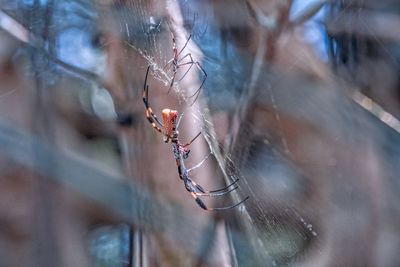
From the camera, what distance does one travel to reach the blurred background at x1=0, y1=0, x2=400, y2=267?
0.88 m

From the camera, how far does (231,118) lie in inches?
33.0

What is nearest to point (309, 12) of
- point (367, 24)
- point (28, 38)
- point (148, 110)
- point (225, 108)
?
point (367, 24)

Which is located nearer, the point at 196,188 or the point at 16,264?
the point at 196,188

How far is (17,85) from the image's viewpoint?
3.07 ft

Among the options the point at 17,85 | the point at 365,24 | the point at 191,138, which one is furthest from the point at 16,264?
the point at 365,24

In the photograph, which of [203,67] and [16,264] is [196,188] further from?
[16,264]

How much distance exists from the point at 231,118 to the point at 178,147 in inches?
6.3

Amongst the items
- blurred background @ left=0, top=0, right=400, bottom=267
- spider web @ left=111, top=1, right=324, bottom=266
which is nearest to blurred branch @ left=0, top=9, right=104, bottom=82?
blurred background @ left=0, top=0, right=400, bottom=267

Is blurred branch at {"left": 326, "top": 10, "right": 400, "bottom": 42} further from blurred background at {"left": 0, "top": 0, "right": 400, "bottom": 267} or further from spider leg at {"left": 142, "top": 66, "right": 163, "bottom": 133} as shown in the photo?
spider leg at {"left": 142, "top": 66, "right": 163, "bottom": 133}

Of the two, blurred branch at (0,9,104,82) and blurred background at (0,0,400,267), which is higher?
blurred branch at (0,9,104,82)

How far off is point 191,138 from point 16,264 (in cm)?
51

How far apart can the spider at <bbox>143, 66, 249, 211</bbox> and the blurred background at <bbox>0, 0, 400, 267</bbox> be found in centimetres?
9

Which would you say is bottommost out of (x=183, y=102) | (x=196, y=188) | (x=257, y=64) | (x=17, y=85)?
(x=196, y=188)

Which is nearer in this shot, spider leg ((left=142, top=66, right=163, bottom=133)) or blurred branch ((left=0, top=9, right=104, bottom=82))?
spider leg ((left=142, top=66, right=163, bottom=133))
